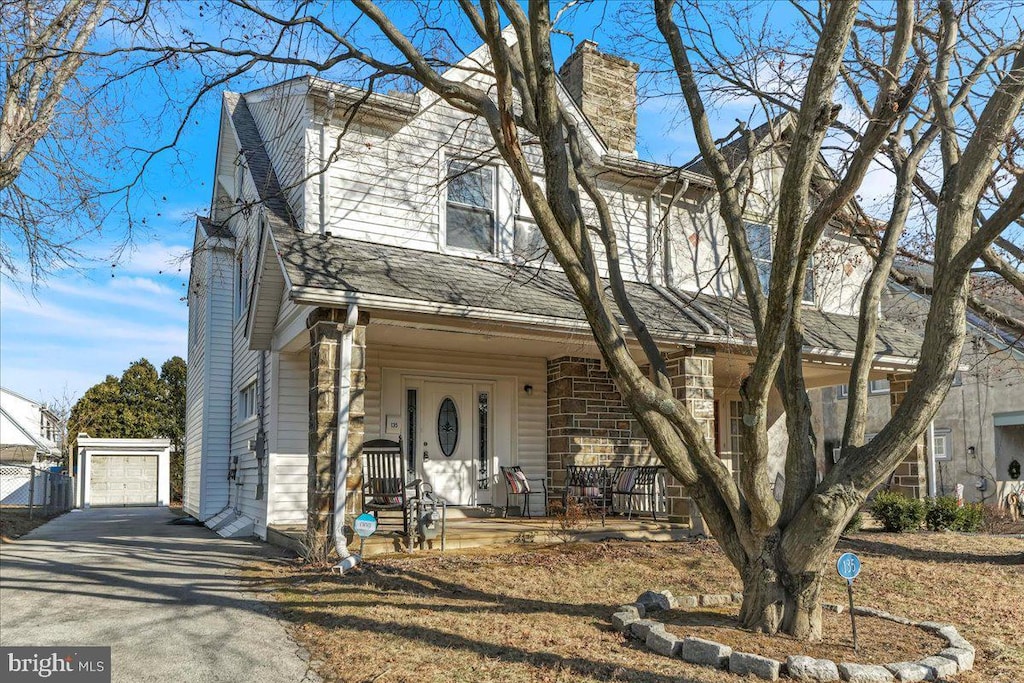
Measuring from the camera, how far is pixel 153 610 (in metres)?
6.53

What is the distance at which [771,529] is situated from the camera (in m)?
5.44

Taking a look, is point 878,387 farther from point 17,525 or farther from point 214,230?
point 17,525

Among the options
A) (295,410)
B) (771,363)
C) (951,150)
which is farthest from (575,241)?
(295,410)

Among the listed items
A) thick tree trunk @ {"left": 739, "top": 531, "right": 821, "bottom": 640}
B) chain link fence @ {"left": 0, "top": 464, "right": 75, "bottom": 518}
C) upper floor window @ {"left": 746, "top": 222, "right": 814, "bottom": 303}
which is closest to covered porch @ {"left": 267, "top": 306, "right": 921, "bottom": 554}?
upper floor window @ {"left": 746, "top": 222, "right": 814, "bottom": 303}

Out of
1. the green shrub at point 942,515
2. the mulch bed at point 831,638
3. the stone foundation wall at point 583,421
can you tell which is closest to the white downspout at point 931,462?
the green shrub at point 942,515

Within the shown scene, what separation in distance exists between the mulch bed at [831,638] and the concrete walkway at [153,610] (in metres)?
2.72

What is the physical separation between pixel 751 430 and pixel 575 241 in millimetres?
1795

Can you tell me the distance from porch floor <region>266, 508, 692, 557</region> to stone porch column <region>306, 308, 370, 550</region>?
0.68 meters

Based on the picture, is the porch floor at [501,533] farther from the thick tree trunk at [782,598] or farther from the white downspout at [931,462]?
the white downspout at [931,462]

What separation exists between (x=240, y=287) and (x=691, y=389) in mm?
8987

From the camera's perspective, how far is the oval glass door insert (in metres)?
12.5

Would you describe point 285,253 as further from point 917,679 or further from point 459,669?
→ point 917,679

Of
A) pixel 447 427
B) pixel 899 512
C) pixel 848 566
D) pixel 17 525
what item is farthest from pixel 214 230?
pixel 848 566

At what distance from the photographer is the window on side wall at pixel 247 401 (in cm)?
1319
